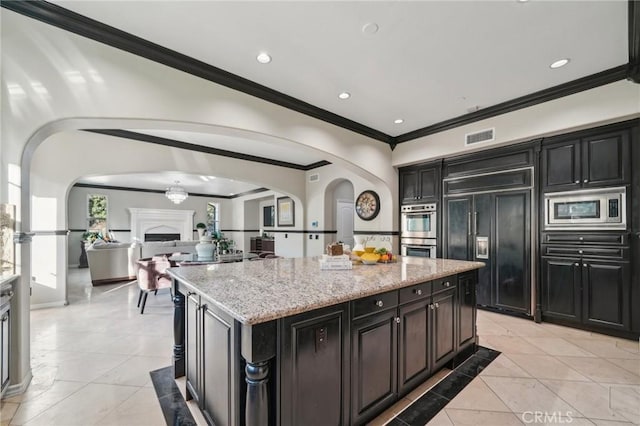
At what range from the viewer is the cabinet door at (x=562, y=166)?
3.31 meters

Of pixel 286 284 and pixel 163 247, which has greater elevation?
pixel 286 284

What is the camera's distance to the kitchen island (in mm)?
Result: 1309

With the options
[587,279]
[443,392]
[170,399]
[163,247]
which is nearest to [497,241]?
[587,279]

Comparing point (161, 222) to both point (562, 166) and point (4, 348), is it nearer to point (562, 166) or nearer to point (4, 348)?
point (4, 348)

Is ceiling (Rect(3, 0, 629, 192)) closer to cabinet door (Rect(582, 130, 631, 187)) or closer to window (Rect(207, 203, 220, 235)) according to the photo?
cabinet door (Rect(582, 130, 631, 187))

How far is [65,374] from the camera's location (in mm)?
Result: 2381

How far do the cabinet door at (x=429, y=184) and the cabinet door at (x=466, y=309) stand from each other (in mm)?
2153

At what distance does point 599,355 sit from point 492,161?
2.55 metres

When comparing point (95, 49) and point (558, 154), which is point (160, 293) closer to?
point (95, 49)

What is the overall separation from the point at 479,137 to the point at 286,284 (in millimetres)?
3662

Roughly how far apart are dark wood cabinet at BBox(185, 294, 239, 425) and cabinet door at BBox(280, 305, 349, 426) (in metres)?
0.28

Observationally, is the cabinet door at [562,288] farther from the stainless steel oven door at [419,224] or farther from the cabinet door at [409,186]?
the cabinet door at [409,186]

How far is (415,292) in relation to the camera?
2.04 metres

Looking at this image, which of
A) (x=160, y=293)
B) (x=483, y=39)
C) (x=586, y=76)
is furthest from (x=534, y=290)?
(x=160, y=293)
